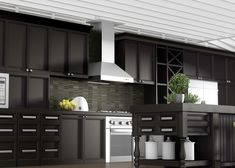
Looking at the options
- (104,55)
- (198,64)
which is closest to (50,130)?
(104,55)

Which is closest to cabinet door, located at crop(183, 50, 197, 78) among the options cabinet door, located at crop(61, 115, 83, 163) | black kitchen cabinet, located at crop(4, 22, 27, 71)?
cabinet door, located at crop(61, 115, 83, 163)

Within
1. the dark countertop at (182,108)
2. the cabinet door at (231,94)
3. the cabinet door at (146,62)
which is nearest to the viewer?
the dark countertop at (182,108)

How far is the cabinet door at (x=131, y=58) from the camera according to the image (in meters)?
10.3

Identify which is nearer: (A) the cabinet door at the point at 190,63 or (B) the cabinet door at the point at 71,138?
(B) the cabinet door at the point at 71,138

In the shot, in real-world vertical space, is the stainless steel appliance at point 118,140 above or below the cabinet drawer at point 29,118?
below

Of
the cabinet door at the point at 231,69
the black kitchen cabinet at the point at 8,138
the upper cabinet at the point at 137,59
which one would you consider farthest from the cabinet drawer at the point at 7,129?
the cabinet door at the point at 231,69

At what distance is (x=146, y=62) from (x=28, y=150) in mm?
3719

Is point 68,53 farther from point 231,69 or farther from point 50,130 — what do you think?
point 231,69

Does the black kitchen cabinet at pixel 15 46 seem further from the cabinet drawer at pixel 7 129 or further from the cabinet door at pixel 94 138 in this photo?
the cabinet door at pixel 94 138

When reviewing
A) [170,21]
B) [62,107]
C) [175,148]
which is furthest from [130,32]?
[175,148]

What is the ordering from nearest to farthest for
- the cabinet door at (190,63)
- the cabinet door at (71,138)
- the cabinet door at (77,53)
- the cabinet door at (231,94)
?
the cabinet door at (71,138) < the cabinet door at (77,53) < the cabinet door at (190,63) < the cabinet door at (231,94)

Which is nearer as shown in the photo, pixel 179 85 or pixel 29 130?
pixel 179 85

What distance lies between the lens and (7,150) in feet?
25.7

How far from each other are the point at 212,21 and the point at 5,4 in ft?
13.5
